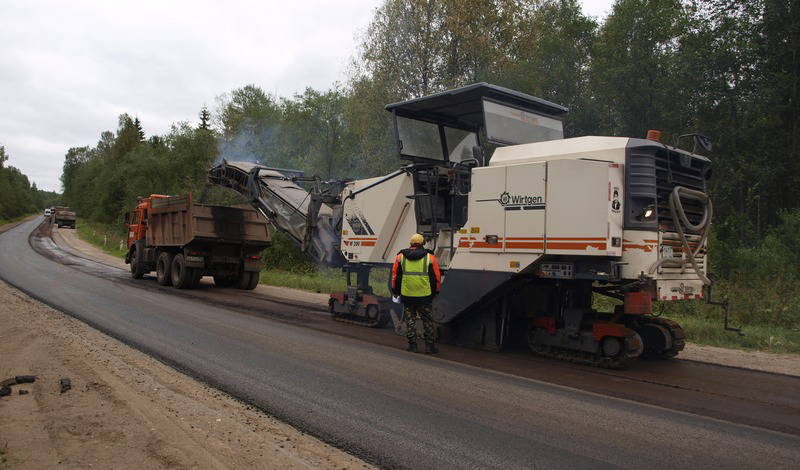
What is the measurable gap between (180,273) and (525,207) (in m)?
11.4

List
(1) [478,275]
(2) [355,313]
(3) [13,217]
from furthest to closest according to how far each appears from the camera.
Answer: (3) [13,217] < (2) [355,313] < (1) [478,275]

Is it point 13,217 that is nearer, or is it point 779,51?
point 779,51

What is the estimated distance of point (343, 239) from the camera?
1092 cm

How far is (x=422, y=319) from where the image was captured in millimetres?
8172

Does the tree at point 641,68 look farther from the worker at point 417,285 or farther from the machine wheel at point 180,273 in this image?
the worker at point 417,285

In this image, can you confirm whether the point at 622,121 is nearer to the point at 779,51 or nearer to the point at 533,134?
the point at 779,51

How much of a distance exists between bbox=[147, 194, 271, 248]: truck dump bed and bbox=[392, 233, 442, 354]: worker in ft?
27.6

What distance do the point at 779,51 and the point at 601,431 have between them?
18.0 metres

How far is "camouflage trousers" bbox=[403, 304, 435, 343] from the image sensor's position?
318 inches

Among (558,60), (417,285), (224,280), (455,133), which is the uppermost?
(558,60)

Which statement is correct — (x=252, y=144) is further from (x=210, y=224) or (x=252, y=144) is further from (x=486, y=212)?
(x=486, y=212)

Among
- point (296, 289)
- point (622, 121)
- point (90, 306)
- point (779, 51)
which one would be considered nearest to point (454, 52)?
point (622, 121)

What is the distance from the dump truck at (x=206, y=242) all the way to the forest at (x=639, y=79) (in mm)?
2682

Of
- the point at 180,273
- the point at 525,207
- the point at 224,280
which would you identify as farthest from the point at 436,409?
the point at 224,280
